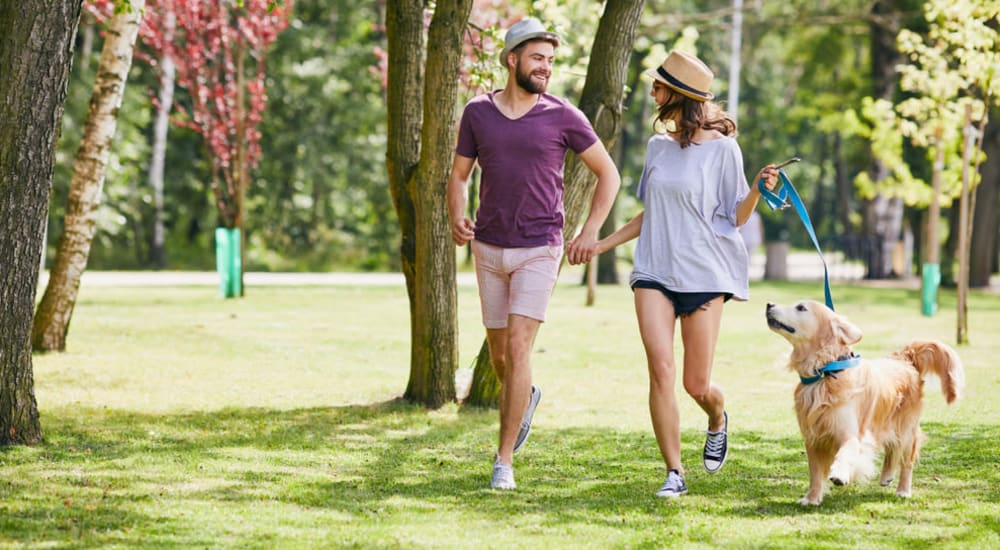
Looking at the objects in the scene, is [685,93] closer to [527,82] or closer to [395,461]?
[527,82]

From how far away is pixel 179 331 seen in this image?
1686 cm

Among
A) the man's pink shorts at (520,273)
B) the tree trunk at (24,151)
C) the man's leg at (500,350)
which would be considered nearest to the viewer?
the man's pink shorts at (520,273)

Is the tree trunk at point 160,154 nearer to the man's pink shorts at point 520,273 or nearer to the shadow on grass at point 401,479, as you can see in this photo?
the shadow on grass at point 401,479

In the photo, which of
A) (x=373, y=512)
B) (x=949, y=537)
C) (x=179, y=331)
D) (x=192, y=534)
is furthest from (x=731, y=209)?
(x=179, y=331)

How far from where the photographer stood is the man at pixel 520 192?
22.9 ft

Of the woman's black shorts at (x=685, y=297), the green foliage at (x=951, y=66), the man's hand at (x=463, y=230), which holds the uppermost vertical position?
the green foliage at (x=951, y=66)

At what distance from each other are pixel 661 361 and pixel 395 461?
6.83 ft

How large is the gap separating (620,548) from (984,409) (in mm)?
6587

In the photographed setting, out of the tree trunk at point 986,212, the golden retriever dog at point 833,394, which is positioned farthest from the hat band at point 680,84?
the tree trunk at point 986,212

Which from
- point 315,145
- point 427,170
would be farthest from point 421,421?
point 315,145

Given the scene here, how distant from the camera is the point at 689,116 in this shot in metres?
6.88

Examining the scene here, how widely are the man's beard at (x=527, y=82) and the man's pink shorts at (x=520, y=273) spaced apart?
807 mm

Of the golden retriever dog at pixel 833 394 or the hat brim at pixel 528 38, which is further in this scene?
the hat brim at pixel 528 38

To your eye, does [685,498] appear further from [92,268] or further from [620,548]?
[92,268]
